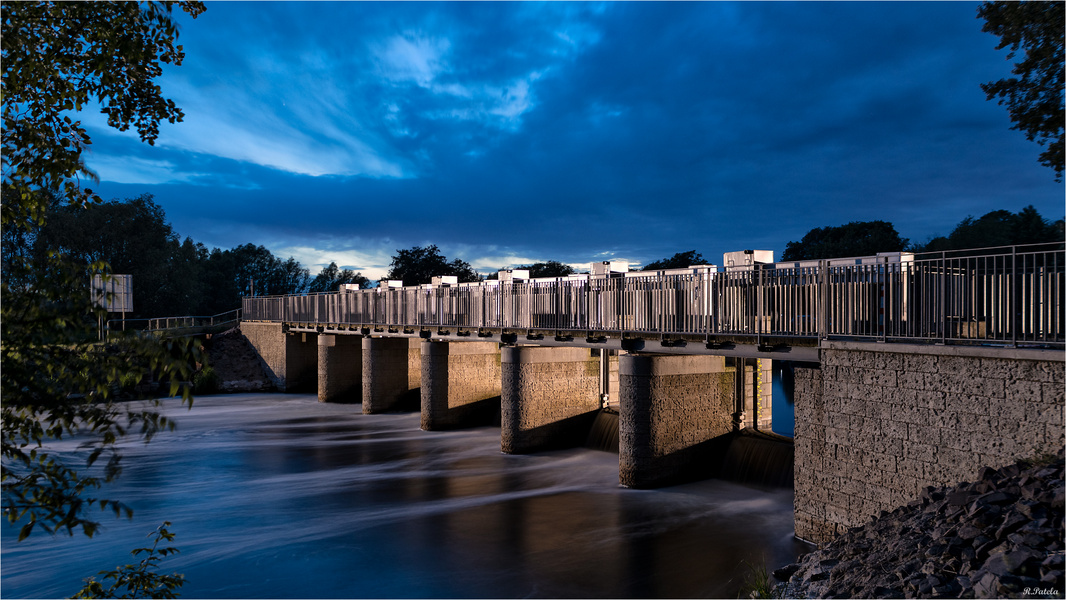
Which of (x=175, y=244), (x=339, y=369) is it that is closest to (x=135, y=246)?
(x=175, y=244)

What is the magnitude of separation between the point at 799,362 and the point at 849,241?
262 feet

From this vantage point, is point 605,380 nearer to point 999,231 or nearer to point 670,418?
point 670,418

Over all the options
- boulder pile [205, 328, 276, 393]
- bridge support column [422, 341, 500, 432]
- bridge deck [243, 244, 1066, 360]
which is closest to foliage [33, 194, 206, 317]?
boulder pile [205, 328, 276, 393]

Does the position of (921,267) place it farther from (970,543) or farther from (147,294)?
(147,294)

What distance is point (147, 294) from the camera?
62344 mm

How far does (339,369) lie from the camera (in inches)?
1474

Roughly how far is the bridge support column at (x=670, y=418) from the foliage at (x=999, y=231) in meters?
41.9

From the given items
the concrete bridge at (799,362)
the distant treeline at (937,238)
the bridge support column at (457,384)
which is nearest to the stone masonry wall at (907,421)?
the concrete bridge at (799,362)

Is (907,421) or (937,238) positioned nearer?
(907,421)

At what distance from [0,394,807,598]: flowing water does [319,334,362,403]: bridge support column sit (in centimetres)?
1282

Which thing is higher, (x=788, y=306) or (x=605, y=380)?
(x=788, y=306)

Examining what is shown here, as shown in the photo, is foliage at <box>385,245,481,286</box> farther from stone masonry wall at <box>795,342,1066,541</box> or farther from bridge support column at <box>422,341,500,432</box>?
stone masonry wall at <box>795,342,1066,541</box>

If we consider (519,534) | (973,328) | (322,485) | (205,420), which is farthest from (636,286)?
(205,420)

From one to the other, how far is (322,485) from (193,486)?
13.5 ft
